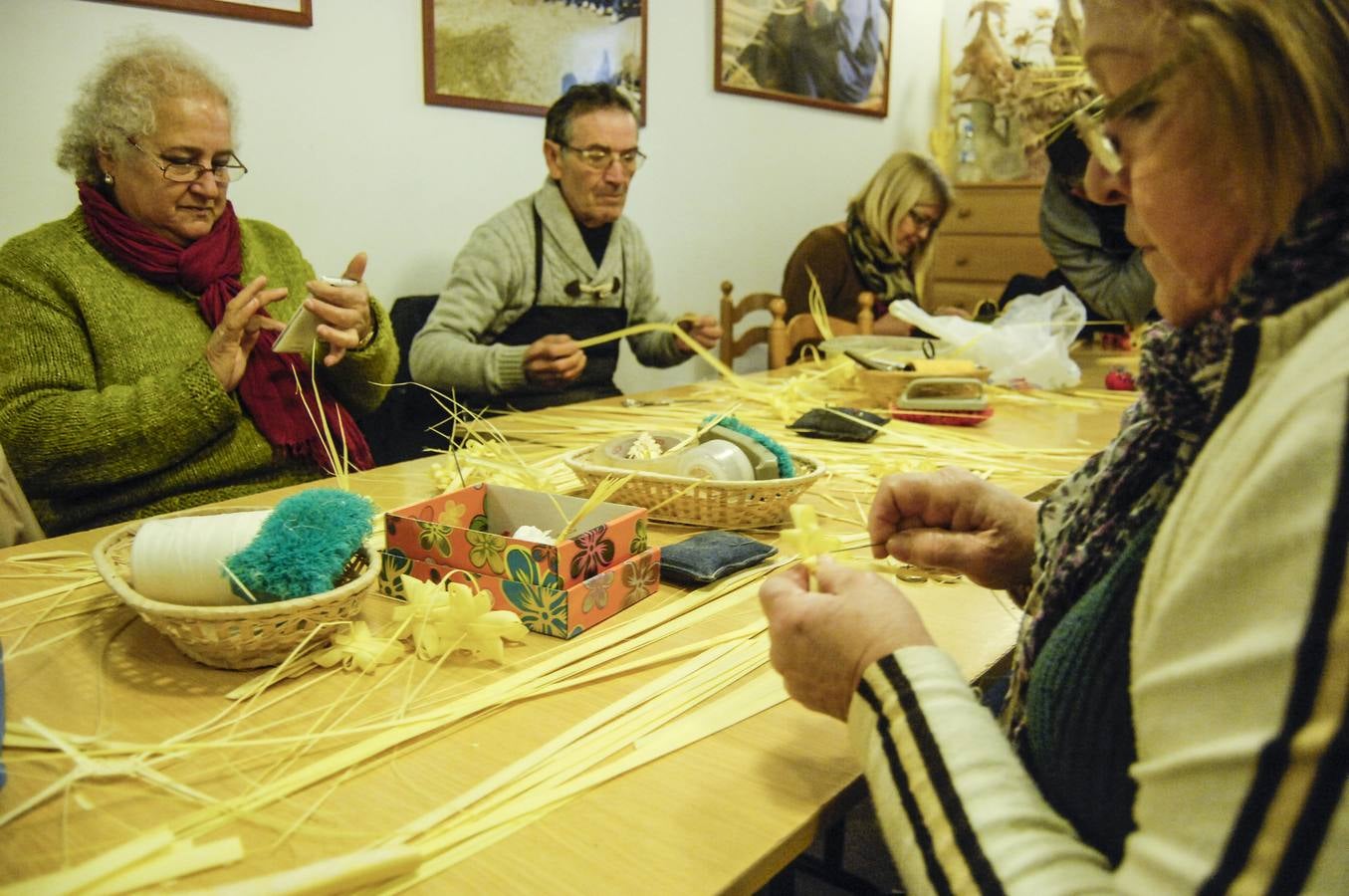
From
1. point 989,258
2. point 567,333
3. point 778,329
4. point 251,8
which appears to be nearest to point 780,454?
point 567,333

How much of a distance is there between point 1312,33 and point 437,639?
81cm

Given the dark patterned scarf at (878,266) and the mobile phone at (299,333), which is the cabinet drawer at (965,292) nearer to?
the dark patterned scarf at (878,266)

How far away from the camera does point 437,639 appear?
0.94m

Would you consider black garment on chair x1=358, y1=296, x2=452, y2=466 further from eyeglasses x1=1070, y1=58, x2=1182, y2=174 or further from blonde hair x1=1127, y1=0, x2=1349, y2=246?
blonde hair x1=1127, y1=0, x2=1349, y2=246

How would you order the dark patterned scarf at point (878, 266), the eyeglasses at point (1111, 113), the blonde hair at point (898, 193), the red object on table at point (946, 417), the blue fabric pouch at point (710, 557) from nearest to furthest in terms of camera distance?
the eyeglasses at point (1111, 113), the blue fabric pouch at point (710, 557), the red object on table at point (946, 417), the blonde hair at point (898, 193), the dark patterned scarf at point (878, 266)

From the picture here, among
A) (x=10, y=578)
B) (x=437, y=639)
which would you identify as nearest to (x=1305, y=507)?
(x=437, y=639)

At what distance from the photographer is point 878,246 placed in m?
3.92

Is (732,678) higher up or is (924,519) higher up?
(924,519)

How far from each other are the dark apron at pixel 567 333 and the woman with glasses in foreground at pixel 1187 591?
1.94 meters

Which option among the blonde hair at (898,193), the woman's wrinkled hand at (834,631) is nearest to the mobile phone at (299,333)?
the woman's wrinkled hand at (834,631)

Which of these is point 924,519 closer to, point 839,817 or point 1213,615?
point 839,817

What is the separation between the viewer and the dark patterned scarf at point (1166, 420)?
21.0 inches

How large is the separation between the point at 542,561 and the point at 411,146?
246 centimetres

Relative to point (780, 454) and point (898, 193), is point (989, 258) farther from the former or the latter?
point (780, 454)
